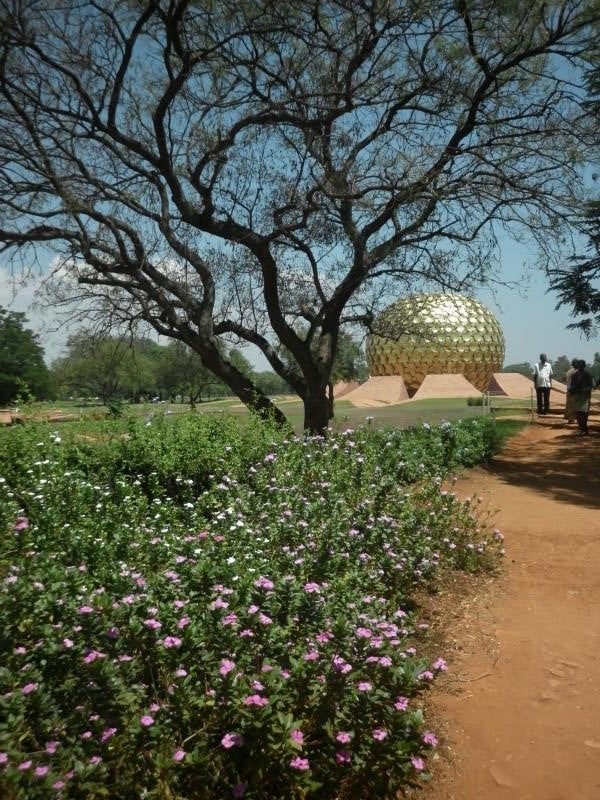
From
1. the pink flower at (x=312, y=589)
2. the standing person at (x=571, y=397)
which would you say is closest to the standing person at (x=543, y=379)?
the standing person at (x=571, y=397)

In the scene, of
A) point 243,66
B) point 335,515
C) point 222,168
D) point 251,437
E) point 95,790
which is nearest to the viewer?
point 95,790

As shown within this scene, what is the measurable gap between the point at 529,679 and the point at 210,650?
5.33 feet

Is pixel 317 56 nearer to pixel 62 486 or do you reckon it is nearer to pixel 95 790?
pixel 62 486

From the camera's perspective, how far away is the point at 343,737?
205 centimetres

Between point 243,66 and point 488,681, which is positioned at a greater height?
point 243,66

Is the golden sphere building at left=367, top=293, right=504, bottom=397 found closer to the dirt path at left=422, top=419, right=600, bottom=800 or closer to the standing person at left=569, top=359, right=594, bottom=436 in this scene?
the standing person at left=569, top=359, right=594, bottom=436

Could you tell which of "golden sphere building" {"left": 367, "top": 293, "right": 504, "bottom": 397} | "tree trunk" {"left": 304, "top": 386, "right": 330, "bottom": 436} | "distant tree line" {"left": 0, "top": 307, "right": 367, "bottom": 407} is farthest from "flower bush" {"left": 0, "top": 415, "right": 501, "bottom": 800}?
"golden sphere building" {"left": 367, "top": 293, "right": 504, "bottom": 397}

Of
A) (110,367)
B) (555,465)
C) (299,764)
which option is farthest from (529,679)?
(110,367)

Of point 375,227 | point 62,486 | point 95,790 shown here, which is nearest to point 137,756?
point 95,790

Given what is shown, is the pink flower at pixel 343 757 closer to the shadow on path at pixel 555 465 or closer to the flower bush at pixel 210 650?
the flower bush at pixel 210 650

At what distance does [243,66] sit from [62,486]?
5.93 meters

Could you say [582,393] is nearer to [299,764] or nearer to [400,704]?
[400,704]

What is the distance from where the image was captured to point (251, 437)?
6.12 metres

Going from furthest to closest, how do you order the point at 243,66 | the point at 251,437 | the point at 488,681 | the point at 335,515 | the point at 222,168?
the point at 222,168
the point at 243,66
the point at 251,437
the point at 335,515
the point at 488,681
